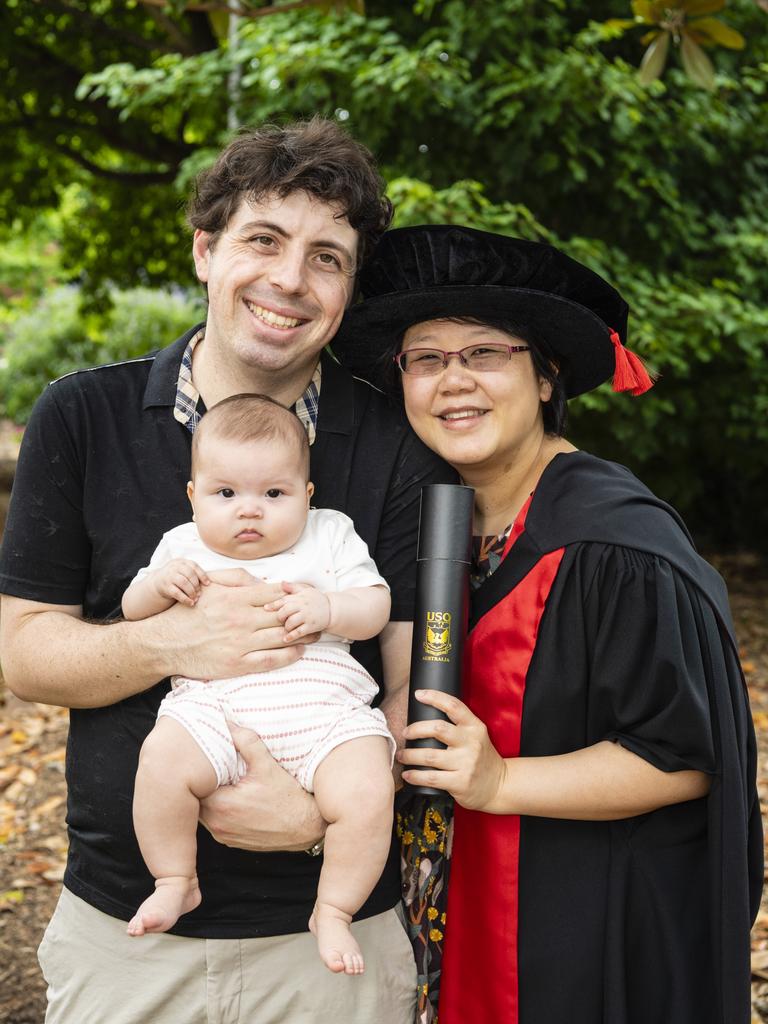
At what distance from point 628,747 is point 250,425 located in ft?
3.44

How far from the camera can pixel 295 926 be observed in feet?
7.53

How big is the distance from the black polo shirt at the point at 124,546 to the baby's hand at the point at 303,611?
0.83 feet

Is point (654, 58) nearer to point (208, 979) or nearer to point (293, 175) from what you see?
point (293, 175)

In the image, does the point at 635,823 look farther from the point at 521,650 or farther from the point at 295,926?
the point at 295,926

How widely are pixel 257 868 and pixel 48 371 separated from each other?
49.2 feet

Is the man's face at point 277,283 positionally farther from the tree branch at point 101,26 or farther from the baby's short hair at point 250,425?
the tree branch at point 101,26

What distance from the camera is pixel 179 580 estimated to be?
223 cm

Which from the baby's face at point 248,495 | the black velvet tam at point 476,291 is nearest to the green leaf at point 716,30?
the black velvet tam at point 476,291

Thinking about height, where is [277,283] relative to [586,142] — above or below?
below

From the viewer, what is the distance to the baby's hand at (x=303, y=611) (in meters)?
2.20

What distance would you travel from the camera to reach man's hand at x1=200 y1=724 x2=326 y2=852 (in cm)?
213

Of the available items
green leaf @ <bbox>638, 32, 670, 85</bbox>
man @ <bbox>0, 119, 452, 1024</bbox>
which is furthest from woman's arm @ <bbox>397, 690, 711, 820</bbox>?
green leaf @ <bbox>638, 32, 670, 85</bbox>

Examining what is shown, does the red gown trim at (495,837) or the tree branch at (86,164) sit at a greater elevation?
the tree branch at (86,164)

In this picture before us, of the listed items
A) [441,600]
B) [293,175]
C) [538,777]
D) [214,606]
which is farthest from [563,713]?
[293,175]
